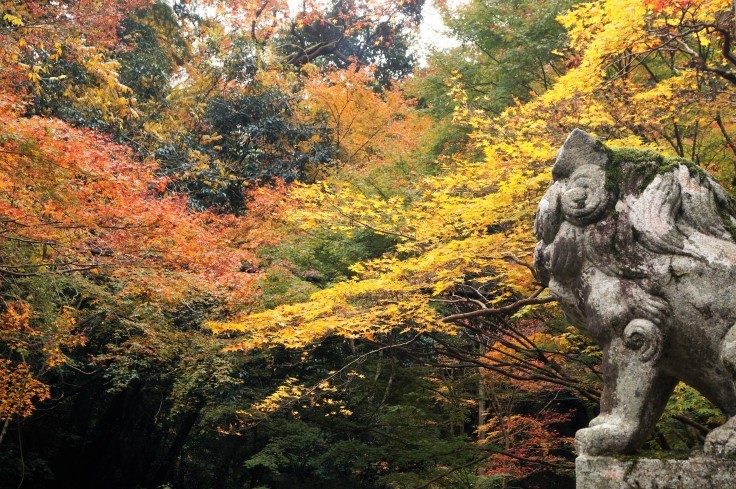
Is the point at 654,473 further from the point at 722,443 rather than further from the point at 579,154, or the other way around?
the point at 579,154

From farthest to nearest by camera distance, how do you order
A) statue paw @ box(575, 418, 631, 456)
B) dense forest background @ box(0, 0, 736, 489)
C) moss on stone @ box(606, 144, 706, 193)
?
dense forest background @ box(0, 0, 736, 489) < moss on stone @ box(606, 144, 706, 193) < statue paw @ box(575, 418, 631, 456)

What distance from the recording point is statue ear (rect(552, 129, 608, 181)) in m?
3.32

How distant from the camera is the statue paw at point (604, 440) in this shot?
287cm

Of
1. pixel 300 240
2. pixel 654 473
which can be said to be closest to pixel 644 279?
pixel 654 473

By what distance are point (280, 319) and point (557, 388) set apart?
4.65m

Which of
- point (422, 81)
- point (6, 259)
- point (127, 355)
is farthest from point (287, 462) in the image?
point (422, 81)

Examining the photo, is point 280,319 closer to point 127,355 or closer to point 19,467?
point 127,355

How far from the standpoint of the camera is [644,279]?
302 centimetres

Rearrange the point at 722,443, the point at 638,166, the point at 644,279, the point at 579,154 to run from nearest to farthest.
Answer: the point at 722,443 → the point at 644,279 → the point at 638,166 → the point at 579,154

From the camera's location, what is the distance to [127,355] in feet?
34.8

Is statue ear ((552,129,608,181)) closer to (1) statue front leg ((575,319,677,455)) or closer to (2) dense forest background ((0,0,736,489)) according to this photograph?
(1) statue front leg ((575,319,677,455))

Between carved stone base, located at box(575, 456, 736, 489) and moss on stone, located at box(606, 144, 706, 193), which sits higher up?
moss on stone, located at box(606, 144, 706, 193)

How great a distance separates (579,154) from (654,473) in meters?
1.62

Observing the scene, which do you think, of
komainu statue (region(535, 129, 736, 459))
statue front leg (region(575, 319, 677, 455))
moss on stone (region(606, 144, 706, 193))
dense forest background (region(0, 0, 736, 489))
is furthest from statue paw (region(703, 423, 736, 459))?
dense forest background (region(0, 0, 736, 489))
